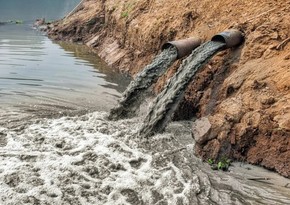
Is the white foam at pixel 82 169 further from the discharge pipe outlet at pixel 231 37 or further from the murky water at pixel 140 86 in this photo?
the discharge pipe outlet at pixel 231 37

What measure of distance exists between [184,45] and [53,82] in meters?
4.67

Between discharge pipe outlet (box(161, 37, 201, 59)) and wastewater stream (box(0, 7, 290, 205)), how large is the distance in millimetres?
646

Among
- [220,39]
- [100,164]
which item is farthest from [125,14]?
[100,164]

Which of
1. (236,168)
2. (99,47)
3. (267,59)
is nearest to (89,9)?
(99,47)

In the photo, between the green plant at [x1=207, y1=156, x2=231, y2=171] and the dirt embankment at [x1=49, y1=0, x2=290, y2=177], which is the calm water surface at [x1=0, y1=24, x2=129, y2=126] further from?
the green plant at [x1=207, y1=156, x2=231, y2=171]

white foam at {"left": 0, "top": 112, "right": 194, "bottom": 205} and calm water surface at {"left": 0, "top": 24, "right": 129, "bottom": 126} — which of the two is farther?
calm water surface at {"left": 0, "top": 24, "right": 129, "bottom": 126}

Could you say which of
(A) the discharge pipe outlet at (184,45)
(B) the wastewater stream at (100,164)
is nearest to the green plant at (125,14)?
→ (B) the wastewater stream at (100,164)

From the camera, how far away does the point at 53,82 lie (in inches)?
478

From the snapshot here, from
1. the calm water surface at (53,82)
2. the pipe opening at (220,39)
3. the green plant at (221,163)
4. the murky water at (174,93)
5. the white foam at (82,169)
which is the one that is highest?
the pipe opening at (220,39)

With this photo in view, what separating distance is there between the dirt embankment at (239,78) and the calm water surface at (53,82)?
1.54 m

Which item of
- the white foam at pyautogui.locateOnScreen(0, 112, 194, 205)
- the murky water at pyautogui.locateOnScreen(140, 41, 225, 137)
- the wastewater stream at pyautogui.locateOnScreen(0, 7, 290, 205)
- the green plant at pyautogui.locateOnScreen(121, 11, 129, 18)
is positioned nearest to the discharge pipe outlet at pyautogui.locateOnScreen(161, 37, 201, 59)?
the murky water at pyautogui.locateOnScreen(140, 41, 225, 137)

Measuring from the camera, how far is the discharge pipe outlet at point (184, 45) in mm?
9172

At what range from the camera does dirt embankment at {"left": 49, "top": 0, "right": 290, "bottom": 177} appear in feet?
21.0

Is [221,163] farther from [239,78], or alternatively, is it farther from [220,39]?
[220,39]
